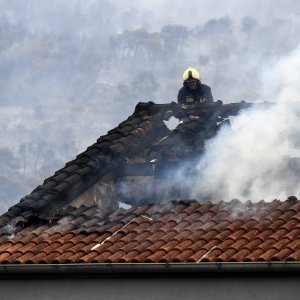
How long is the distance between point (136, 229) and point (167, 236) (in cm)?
70

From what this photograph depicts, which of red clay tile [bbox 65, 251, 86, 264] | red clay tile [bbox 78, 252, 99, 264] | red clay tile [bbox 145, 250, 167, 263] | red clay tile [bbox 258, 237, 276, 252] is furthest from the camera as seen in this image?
red clay tile [bbox 65, 251, 86, 264]

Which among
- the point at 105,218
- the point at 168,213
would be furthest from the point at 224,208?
the point at 105,218

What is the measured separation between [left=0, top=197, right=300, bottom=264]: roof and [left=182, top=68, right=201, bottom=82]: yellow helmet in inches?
324

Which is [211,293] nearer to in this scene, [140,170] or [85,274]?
[85,274]

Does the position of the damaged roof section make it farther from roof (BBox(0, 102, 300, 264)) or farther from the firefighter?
the firefighter

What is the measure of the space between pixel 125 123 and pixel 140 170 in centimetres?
179

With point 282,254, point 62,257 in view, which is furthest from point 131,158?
point 282,254

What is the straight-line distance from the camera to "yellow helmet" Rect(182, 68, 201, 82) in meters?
23.5

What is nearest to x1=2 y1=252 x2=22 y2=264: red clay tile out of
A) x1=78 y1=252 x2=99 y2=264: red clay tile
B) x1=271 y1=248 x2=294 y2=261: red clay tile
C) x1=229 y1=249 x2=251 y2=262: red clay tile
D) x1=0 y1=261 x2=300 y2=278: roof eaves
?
x1=0 y1=261 x2=300 y2=278: roof eaves

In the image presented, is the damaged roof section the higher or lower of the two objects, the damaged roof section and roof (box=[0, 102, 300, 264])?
the higher

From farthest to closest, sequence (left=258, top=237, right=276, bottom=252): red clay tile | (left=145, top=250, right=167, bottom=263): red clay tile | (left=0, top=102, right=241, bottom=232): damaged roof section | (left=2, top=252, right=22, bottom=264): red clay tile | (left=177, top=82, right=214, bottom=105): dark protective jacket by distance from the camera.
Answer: (left=177, top=82, right=214, bottom=105): dark protective jacket
(left=0, top=102, right=241, bottom=232): damaged roof section
(left=2, top=252, right=22, bottom=264): red clay tile
(left=145, top=250, right=167, bottom=263): red clay tile
(left=258, top=237, right=276, bottom=252): red clay tile

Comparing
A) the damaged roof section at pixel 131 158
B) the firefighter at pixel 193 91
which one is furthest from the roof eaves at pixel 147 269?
the firefighter at pixel 193 91

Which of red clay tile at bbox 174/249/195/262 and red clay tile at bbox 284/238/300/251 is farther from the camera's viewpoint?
red clay tile at bbox 174/249/195/262

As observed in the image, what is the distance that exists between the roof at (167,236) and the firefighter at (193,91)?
7.92 metres
